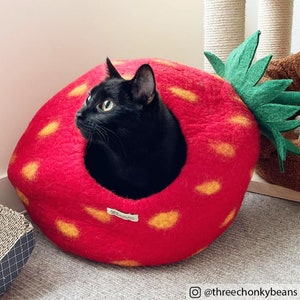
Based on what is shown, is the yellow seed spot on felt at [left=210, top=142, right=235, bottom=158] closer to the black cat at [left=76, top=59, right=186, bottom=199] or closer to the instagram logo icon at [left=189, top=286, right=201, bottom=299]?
the black cat at [left=76, top=59, right=186, bottom=199]

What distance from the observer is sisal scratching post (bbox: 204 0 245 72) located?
4.32 feet

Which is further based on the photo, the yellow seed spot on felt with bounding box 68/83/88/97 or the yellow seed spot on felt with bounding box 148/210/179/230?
the yellow seed spot on felt with bounding box 68/83/88/97

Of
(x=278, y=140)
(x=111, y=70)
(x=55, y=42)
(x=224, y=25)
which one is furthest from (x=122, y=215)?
(x=224, y=25)

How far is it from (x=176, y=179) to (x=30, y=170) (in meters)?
0.32

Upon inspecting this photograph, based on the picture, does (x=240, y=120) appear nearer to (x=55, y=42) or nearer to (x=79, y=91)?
(x=79, y=91)

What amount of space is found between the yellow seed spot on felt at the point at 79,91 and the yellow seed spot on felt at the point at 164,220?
319 mm

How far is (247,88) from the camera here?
41.3 inches

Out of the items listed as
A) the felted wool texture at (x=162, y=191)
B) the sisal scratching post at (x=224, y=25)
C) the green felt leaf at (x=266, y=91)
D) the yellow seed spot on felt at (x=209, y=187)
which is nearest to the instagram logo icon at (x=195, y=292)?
the felted wool texture at (x=162, y=191)

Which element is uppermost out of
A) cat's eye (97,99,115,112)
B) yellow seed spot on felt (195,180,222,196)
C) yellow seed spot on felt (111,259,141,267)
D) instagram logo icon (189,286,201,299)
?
cat's eye (97,99,115,112)

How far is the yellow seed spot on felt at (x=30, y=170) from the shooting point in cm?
98

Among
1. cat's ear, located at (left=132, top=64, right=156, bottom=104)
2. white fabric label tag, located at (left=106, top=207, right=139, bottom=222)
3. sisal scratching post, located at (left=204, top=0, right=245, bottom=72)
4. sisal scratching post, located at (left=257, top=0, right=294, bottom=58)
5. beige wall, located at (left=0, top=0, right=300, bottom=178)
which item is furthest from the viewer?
sisal scratching post, located at (left=257, top=0, right=294, bottom=58)

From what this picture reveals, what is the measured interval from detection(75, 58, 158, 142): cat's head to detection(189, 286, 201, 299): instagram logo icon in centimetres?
32

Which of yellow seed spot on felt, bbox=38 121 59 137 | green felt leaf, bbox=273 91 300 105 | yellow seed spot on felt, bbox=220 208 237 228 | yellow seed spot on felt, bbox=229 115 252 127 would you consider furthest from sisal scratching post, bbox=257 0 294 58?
yellow seed spot on felt, bbox=38 121 59 137

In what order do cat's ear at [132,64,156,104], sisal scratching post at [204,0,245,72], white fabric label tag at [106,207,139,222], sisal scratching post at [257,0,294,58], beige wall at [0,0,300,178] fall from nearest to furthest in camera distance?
cat's ear at [132,64,156,104] < white fabric label tag at [106,207,139,222] < beige wall at [0,0,300,178] < sisal scratching post at [204,0,245,72] < sisal scratching post at [257,0,294,58]
